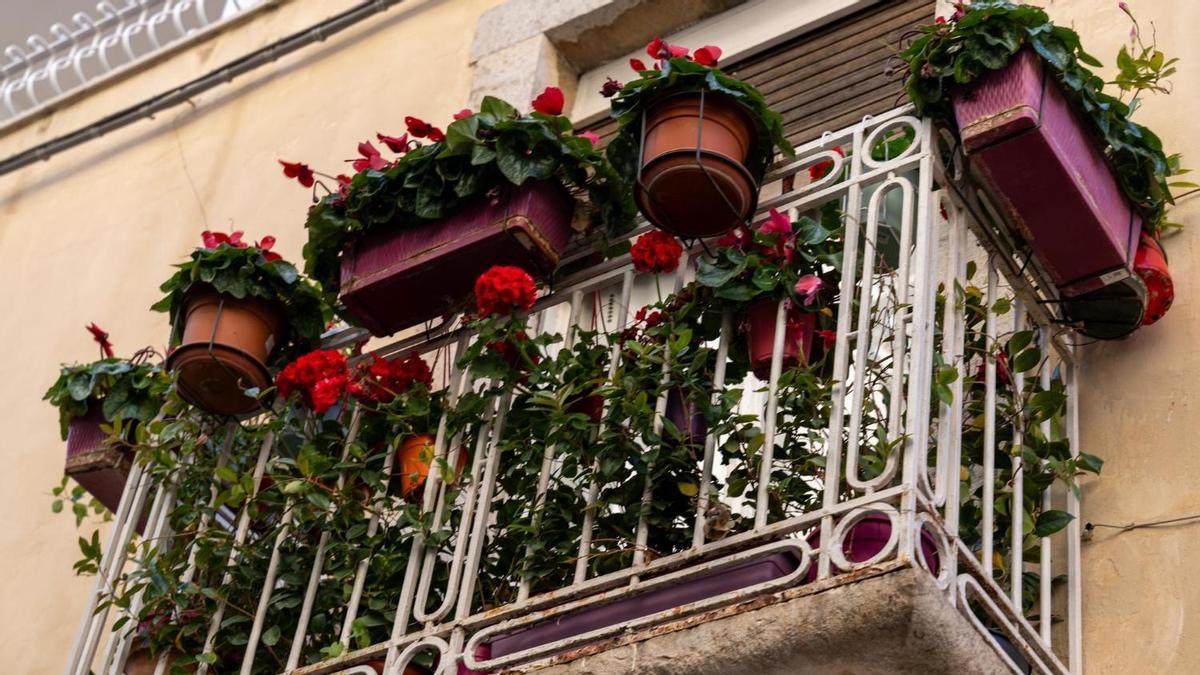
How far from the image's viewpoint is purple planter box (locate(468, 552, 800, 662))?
3.74m

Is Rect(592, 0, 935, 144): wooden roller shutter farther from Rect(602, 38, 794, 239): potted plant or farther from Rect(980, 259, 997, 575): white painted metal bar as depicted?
Rect(980, 259, 997, 575): white painted metal bar

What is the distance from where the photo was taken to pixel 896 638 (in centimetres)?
344

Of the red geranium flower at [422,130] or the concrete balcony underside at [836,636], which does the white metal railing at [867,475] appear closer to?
the concrete balcony underside at [836,636]

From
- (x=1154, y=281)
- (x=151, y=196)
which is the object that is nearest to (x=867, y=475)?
(x=1154, y=281)

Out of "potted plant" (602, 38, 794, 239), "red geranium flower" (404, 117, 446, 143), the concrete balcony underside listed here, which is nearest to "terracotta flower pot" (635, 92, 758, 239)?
"potted plant" (602, 38, 794, 239)

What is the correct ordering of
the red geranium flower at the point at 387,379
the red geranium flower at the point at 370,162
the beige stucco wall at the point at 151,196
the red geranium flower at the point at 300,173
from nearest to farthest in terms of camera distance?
the red geranium flower at the point at 387,379
the red geranium flower at the point at 370,162
the red geranium flower at the point at 300,173
the beige stucco wall at the point at 151,196

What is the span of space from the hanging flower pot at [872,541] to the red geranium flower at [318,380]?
1.46m

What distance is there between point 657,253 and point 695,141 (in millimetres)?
288

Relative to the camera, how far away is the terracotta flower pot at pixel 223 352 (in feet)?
16.6

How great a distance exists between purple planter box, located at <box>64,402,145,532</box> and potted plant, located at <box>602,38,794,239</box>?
74.1 inches

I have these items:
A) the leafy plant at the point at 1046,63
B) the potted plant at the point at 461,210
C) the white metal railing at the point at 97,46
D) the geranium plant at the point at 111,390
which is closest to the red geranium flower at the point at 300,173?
the potted plant at the point at 461,210

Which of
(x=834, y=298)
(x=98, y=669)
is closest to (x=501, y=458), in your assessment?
(x=834, y=298)

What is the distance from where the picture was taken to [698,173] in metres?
4.27

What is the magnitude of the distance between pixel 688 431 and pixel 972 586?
78cm
